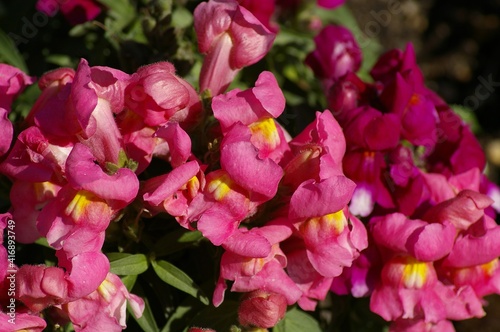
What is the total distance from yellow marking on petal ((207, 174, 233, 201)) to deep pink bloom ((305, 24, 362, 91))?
0.47 metres

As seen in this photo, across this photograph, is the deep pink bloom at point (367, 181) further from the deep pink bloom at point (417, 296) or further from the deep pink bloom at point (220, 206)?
the deep pink bloom at point (220, 206)

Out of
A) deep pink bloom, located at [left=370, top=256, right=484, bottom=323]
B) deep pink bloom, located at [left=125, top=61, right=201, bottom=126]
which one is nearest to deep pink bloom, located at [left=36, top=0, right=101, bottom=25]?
deep pink bloom, located at [left=125, top=61, right=201, bottom=126]

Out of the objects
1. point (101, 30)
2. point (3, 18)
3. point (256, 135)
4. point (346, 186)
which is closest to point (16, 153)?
point (256, 135)

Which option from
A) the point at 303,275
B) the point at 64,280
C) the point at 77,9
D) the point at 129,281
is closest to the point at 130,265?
the point at 129,281

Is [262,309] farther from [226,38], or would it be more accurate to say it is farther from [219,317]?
[226,38]

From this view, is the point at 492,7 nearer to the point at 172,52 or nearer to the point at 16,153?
the point at 172,52

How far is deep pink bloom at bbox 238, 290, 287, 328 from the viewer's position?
0.89 meters

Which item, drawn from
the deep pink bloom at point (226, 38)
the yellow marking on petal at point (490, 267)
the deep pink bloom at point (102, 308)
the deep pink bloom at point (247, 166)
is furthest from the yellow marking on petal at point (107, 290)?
the yellow marking on petal at point (490, 267)

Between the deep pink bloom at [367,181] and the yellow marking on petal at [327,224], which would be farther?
the deep pink bloom at [367,181]

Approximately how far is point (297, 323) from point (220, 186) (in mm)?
333

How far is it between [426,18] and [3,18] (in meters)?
2.08

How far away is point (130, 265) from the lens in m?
0.97

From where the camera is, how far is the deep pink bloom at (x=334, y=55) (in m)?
1.31

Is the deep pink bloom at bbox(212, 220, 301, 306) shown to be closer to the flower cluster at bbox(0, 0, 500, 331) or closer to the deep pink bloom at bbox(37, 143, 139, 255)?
the flower cluster at bbox(0, 0, 500, 331)
